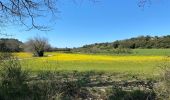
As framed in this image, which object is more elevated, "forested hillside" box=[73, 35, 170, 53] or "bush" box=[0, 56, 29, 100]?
"forested hillside" box=[73, 35, 170, 53]

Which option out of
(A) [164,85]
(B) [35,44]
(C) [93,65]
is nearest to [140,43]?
(B) [35,44]

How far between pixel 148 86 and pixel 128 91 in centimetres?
174

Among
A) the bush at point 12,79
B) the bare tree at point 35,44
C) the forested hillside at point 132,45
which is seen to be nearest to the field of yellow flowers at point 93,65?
the bush at point 12,79

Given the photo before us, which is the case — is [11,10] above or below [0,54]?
above

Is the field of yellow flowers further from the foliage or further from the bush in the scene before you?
the bush

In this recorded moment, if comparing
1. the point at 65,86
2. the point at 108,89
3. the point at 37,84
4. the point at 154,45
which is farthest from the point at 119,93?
the point at 154,45

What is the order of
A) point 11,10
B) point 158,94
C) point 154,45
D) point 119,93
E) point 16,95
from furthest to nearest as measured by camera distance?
point 154,45 → point 11,10 → point 119,93 → point 16,95 → point 158,94

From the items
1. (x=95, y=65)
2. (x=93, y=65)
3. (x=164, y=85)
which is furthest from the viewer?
(x=95, y=65)

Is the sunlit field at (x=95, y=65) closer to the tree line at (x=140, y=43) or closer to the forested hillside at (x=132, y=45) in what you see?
the forested hillside at (x=132, y=45)

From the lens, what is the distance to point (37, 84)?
45.2 ft

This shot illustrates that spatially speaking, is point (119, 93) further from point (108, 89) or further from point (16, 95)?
point (16, 95)

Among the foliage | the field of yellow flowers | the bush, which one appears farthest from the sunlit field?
the bush

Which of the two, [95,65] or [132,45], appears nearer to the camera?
[95,65]

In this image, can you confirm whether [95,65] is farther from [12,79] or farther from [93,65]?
[12,79]
